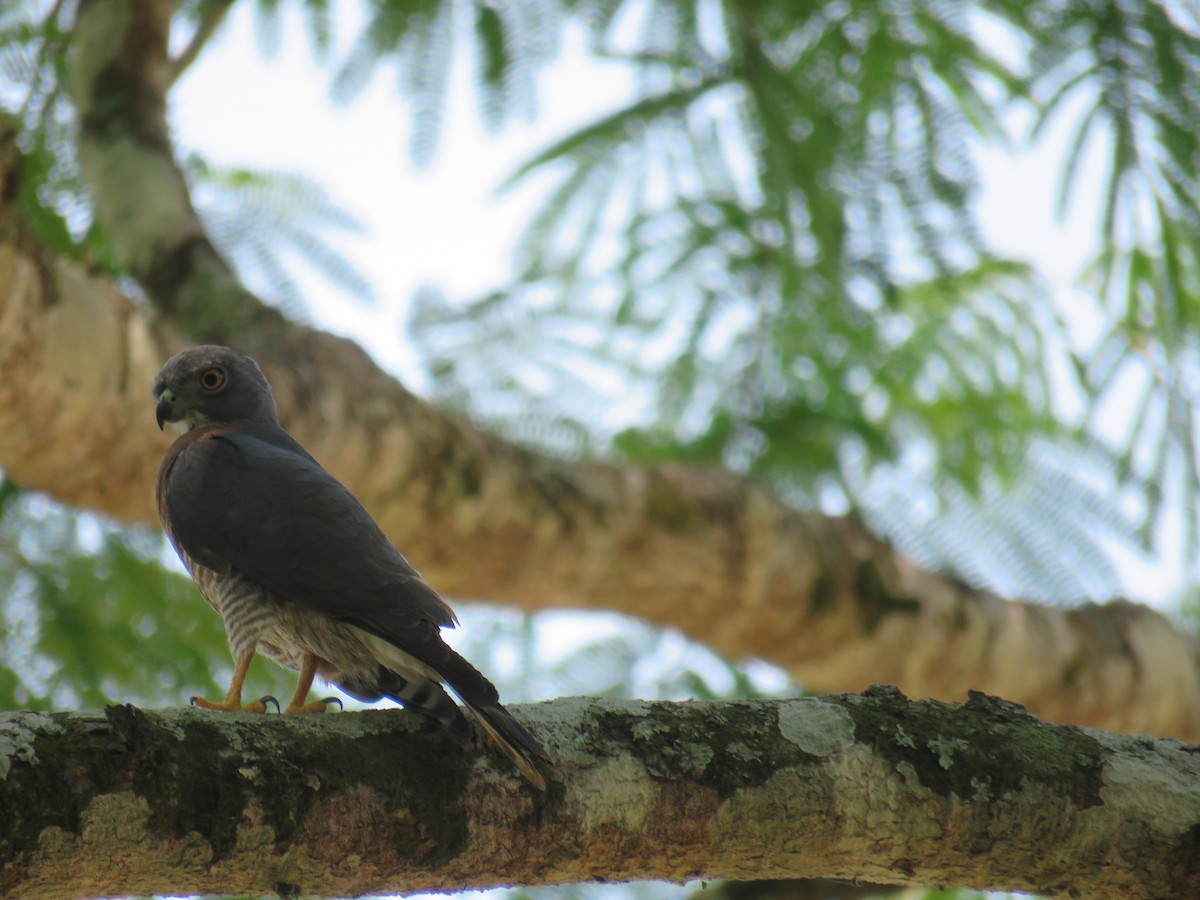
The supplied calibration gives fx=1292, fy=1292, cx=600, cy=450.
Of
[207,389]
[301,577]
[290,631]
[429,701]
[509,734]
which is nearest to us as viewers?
[509,734]

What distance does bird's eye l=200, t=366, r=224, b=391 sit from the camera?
3961 mm

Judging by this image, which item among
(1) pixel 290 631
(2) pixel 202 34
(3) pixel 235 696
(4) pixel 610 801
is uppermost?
(2) pixel 202 34

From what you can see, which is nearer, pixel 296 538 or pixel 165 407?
pixel 296 538

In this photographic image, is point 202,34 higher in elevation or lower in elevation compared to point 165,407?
higher

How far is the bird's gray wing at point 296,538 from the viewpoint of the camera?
2.92m

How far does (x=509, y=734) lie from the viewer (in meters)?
2.33

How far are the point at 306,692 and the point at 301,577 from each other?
0.40 metres

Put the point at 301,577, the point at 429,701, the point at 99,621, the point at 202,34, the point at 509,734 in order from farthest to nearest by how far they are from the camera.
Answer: the point at 202,34, the point at 99,621, the point at 301,577, the point at 429,701, the point at 509,734

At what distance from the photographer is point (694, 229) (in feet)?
19.7

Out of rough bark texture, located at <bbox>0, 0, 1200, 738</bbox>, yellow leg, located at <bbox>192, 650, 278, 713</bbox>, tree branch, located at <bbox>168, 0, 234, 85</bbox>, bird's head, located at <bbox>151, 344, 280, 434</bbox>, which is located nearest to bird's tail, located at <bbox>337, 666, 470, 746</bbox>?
yellow leg, located at <bbox>192, 650, 278, 713</bbox>

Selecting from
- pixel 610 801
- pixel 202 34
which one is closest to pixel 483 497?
pixel 202 34

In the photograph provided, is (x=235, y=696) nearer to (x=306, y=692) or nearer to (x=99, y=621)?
(x=306, y=692)

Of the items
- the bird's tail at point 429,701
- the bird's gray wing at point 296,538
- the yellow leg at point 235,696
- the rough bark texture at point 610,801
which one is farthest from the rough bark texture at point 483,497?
the rough bark texture at point 610,801

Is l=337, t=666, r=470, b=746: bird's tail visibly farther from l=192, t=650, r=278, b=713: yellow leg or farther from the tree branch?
the tree branch
